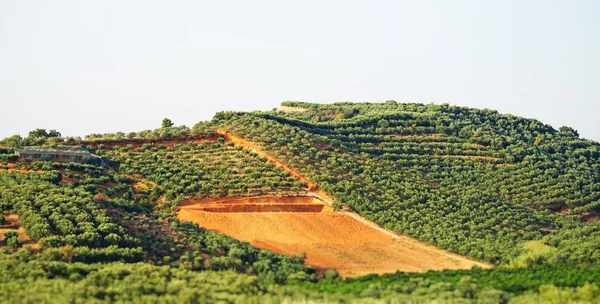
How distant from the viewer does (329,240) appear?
186ft

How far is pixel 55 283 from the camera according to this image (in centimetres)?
4047

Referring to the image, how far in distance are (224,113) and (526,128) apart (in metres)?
29.4

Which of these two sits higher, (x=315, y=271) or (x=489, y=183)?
(x=489, y=183)

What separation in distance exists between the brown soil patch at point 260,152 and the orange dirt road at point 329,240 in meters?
2.36

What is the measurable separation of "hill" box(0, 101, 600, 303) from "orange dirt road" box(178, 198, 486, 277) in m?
0.14

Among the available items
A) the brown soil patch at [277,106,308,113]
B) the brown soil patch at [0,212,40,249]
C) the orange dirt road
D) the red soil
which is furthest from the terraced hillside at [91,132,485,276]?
the brown soil patch at [277,106,308,113]

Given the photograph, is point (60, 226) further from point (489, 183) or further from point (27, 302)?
point (489, 183)

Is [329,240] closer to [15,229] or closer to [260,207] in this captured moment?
[260,207]

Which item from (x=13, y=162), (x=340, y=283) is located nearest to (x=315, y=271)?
(x=340, y=283)

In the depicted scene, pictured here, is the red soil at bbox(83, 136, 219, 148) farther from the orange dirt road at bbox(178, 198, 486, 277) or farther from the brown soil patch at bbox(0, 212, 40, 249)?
the brown soil patch at bbox(0, 212, 40, 249)

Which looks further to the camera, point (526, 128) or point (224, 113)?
point (526, 128)

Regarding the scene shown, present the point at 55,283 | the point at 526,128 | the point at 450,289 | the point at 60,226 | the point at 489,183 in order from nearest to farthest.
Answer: the point at 55,283 < the point at 450,289 < the point at 60,226 < the point at 489,183 < the point at 526,128

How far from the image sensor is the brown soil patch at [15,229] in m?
47.6

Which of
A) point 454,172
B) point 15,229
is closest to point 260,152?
point 454,172
